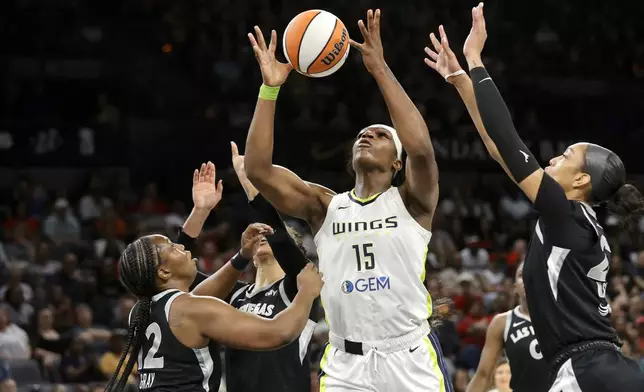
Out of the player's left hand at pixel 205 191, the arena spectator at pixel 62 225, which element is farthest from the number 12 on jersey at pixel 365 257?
the arena spectator at pixel 62 225

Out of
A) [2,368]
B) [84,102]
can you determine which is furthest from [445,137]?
[2,368]

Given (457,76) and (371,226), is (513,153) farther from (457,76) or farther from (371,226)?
(371,226)

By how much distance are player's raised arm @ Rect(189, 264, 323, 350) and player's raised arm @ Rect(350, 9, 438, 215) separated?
2.87 ft

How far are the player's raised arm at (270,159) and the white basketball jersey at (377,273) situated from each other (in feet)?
0.89

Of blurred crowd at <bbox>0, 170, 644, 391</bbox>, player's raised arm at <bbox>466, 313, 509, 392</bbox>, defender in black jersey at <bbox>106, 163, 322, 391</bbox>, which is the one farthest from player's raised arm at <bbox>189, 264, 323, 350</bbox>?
blurred crowd at <bbox>0, 170, 644, 391</bbox>

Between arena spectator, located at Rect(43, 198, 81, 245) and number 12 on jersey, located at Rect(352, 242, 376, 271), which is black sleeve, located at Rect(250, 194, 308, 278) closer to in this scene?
number 12 on jersey, located at Rect(352, 242, 376, 271)

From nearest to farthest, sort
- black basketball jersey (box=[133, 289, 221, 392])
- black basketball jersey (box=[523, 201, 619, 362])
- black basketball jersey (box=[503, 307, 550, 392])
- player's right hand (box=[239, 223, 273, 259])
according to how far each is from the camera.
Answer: black basketball jersey (box=[523, 201, 619, 362])
black basketball jersey (box=[133, 289, 221, 392])
player's right hand (box=[239, 223, 273, 259])
black basketball jersey (box=[503, 307, 550, 392])

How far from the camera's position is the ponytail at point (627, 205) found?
4.50m

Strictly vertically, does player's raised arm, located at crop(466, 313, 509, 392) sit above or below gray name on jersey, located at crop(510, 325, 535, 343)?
below

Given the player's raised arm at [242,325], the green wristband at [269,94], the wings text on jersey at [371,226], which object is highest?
the green wristband at [269,94]

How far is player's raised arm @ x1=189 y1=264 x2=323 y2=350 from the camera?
4.66 metres

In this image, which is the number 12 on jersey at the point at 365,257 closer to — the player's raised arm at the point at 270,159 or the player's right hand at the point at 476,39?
the player's raised arm at the point at 270,159

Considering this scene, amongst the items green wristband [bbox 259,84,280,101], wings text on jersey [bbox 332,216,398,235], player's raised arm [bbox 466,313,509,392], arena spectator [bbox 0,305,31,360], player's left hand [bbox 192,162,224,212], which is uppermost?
green wristband [bbox 259,84,280,101]

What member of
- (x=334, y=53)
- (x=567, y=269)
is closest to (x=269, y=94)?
(x=334, y=53)
